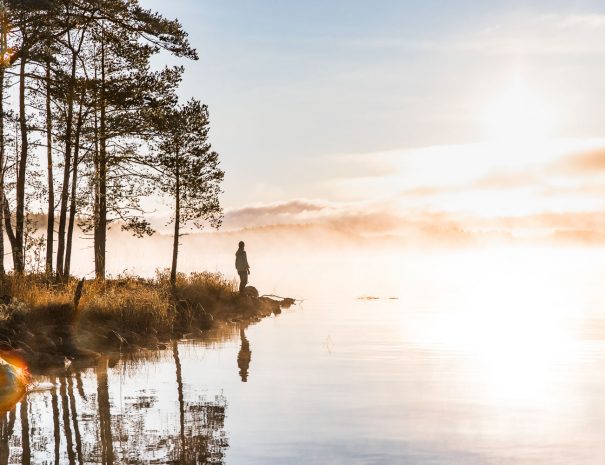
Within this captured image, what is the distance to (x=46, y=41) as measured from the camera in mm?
30734

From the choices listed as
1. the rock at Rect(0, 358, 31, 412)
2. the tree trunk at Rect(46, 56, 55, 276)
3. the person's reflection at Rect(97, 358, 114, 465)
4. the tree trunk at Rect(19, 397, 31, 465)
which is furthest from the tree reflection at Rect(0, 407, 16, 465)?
the tree trunk at Rect(46, 56, 55, 276)

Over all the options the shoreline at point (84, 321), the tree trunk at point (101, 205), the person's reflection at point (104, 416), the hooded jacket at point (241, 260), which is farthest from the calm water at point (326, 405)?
the hooded jacket at point (241, 260)

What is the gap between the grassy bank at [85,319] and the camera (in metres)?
23.2

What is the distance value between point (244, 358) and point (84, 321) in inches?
218

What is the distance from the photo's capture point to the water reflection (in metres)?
12.4

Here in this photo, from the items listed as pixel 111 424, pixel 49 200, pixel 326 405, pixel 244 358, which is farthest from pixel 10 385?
pixel 49 200

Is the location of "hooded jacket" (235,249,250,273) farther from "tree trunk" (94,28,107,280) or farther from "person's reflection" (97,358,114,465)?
"person's reflection" (97,358,114,465)

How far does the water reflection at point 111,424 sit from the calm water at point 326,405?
0.03 meters

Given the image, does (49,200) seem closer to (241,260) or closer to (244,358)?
(241,260)

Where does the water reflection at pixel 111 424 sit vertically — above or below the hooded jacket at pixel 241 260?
below

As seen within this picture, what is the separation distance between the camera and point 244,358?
81.1 ft

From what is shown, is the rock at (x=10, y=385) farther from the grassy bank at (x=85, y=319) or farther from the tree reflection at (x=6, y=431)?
the grassy bank at (x=85, y=319)

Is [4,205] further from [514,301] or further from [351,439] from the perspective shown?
[514,301]

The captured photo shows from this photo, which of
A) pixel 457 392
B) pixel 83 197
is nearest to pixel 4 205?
pixel 83 197
